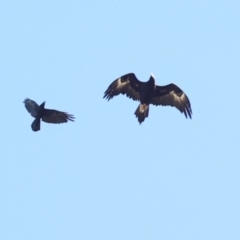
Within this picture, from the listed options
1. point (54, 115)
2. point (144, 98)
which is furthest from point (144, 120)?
point (54, 115)

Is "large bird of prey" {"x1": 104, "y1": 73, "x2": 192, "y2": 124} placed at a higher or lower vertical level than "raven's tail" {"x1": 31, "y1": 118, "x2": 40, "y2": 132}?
higher

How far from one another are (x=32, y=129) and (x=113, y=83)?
3224 millimetres

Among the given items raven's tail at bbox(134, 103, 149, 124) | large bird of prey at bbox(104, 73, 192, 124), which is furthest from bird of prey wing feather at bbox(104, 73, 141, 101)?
raven's tail at bbox(134, 103, 149, 124)

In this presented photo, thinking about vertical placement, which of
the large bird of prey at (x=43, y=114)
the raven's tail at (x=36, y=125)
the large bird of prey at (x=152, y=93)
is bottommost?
the raven's tail at (x=36, y=125)

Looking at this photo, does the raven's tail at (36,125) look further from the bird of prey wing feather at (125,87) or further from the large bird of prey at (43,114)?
the bird of prey wing feather at (125,87)

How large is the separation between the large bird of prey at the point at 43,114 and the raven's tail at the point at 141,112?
247 cm

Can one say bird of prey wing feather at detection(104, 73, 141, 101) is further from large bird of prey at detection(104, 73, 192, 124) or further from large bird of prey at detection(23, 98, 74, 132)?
large bird of prey at detection(23, 98, 74, 132)

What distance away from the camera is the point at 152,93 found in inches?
985

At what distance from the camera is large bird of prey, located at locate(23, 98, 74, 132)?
2488cm

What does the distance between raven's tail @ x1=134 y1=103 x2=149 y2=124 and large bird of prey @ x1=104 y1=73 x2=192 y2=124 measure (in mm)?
268

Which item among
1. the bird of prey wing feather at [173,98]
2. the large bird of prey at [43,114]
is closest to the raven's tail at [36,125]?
the large bird of prey at [43,114]

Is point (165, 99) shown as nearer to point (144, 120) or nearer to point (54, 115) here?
point (144, 120)

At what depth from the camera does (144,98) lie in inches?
977

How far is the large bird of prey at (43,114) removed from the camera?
81.6 feet
